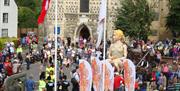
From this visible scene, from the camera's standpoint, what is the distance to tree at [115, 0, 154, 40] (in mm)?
54375

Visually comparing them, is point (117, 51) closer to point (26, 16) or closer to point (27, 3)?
point (26, 16)

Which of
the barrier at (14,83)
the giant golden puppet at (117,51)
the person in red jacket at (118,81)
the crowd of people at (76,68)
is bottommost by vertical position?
the crowd of people at (76,68)

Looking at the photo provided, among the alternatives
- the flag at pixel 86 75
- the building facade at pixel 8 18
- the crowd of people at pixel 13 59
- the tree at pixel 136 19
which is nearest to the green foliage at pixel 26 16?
the building facade at pixel 8 18

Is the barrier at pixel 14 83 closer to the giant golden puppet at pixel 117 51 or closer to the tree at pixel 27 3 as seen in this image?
the giant golden puppet at pixel 117 51

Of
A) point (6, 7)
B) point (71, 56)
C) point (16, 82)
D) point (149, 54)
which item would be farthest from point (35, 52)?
point (16, 82)

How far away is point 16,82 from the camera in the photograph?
17.7 meters

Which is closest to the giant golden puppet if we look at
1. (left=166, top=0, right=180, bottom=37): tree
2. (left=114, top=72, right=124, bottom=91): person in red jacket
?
(left=114, top=72, right=124, bottom=91): person in red jacket

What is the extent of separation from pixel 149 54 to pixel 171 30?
1902cm

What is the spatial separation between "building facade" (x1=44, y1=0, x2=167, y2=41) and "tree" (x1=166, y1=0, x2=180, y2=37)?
11.4 ft

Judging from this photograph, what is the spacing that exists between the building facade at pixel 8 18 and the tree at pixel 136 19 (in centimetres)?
1671

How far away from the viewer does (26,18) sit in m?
88.4

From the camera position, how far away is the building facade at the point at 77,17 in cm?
6250

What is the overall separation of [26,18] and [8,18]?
20.3 m

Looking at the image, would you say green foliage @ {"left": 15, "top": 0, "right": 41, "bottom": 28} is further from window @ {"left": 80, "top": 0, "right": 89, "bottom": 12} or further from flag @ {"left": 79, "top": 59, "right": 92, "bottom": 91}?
flag @ {"left": 79, "top": 59, "right": 92, "bottom": 91}
